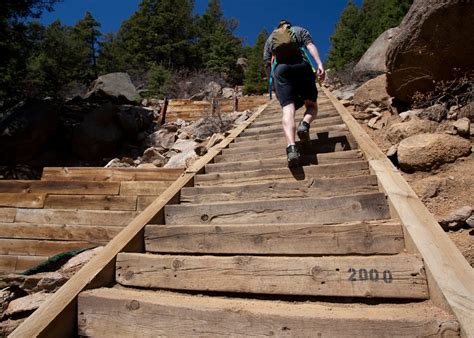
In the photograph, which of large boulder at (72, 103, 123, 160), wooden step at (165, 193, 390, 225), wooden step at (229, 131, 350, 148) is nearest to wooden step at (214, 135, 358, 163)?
wooden step at (229, 131, 350, 148)

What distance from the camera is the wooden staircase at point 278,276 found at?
139 centimetres

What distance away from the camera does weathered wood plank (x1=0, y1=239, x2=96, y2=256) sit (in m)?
3.52

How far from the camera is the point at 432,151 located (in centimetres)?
356

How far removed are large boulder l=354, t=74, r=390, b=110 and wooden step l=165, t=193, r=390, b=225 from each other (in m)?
5.54

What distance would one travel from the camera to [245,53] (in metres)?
37.9

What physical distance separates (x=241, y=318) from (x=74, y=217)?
2.99m

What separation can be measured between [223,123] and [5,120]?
6.94 m

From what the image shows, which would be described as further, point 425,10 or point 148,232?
point 425,10

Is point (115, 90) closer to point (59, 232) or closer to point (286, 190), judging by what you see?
point (59, 232)

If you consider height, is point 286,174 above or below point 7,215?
above

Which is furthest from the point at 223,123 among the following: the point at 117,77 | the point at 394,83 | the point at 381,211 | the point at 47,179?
the point at 117,77

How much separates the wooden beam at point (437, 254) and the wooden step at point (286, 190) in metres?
0.22

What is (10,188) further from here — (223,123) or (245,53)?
(245,53)

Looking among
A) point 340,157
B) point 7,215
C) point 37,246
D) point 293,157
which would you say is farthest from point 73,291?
point 7,215
